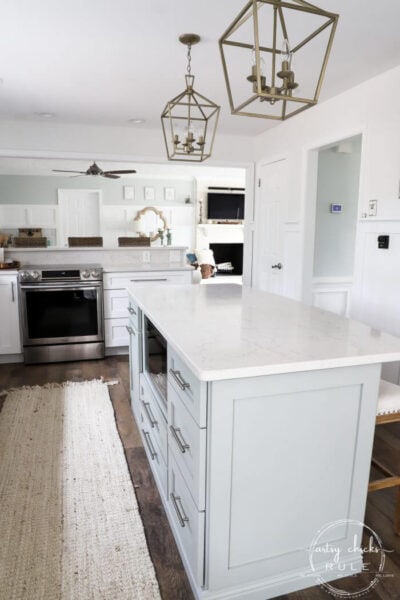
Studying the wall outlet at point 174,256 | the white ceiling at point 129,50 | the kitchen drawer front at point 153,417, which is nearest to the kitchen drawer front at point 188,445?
the kitchen drawer front at point 153,417

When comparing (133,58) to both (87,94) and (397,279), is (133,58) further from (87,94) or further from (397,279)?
(397,279)

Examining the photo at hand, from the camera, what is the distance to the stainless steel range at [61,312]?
397 centimetres

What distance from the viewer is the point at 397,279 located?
9.33 ft

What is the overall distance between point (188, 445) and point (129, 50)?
7.54ft

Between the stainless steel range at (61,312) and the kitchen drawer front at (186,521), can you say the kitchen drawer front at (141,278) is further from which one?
the kitchen drawer front at (186,521)

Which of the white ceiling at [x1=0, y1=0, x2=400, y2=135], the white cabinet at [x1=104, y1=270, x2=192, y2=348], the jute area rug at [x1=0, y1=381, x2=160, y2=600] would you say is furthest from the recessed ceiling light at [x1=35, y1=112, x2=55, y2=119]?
the jute area rug at [x1=0, y1=381, x2=160, y2=600]

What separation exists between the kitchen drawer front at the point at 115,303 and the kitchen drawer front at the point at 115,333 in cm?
5

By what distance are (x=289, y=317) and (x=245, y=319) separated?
0.21m

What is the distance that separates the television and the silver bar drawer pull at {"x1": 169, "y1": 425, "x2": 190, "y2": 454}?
28.7 feet

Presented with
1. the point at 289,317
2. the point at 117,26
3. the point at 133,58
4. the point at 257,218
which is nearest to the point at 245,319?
the point at 289,317

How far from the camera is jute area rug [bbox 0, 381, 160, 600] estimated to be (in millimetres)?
1539

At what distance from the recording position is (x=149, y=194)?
9750 millimetres

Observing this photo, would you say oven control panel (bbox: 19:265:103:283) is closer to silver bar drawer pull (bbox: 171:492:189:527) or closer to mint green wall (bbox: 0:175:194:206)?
silver bar drawer pull (bbox: 171:492:189:527)

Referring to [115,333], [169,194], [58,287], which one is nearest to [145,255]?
[115,333]
